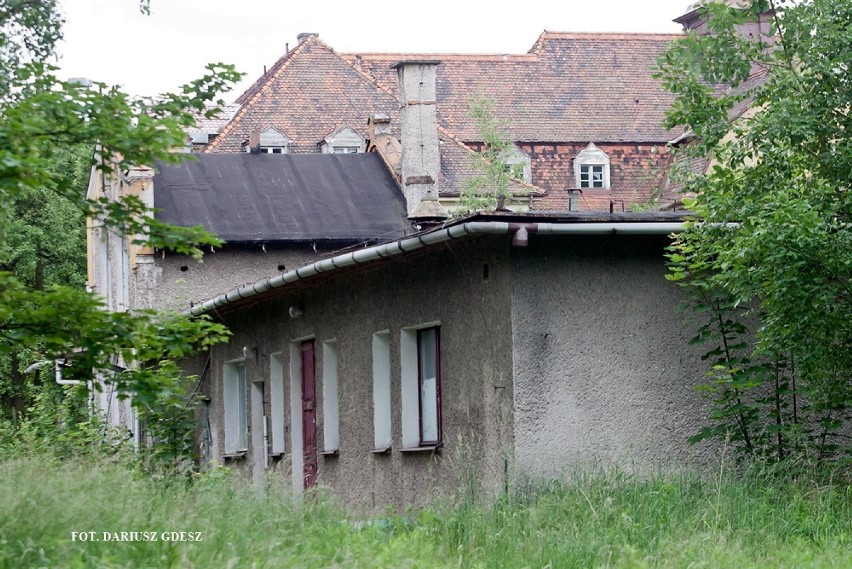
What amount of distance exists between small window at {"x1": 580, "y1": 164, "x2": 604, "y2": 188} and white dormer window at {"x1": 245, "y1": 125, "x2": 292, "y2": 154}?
1049 centimetres

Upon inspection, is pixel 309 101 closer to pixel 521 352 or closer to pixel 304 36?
pixel 304 36

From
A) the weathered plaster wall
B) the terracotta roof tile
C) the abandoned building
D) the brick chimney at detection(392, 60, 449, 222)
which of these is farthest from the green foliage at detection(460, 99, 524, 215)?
the weathered plaster wall

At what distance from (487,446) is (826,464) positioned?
117 inches

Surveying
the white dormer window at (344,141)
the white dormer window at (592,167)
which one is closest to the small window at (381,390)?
the white dormer window at (344,141)

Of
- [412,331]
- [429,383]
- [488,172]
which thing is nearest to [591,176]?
[488,172]

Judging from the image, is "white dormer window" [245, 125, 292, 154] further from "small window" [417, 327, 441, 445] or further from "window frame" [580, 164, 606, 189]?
"small window" [417, 327, 441, 445]

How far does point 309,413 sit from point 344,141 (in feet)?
93.6

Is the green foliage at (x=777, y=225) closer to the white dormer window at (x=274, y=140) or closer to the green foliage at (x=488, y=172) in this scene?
the green foliage at (x=488, y=172)

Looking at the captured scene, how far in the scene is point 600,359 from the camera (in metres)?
12.5

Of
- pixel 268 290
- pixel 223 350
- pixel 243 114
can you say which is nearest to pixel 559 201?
pixel 243 114

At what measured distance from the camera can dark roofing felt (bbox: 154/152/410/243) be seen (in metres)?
29.4

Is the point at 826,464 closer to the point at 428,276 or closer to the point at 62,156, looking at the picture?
the point at 428,276

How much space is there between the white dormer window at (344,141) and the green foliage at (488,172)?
554 cm

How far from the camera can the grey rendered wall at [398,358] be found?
1241 centimetres
